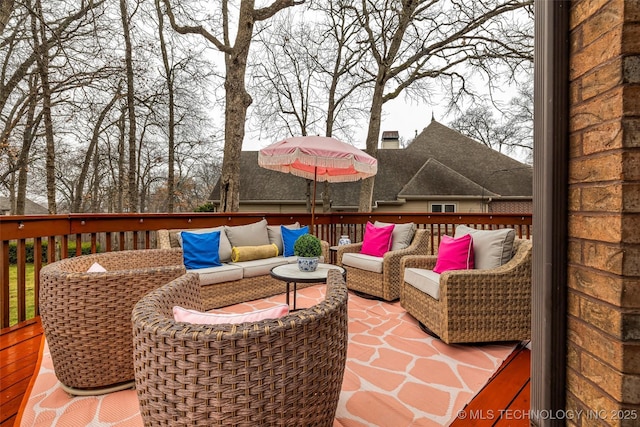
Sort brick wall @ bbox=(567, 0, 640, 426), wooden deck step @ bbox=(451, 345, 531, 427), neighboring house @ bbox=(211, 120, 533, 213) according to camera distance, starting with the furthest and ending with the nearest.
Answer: neighboring house @ bbox=(211, 120, 533, 213) → wooden deck step @ bbox=(451, 345, 531, 427) → brick wall @ bbox=(567, 0, 640, 426)

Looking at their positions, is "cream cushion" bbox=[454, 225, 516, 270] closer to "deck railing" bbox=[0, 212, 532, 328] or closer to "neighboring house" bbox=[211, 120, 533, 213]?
"deck railing" bbox=[0, 212, 532, 328]

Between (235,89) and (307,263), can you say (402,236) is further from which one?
(235,89)

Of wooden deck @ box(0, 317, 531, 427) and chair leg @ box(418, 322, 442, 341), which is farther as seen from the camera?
chair leg @ box(418, 322, 442, 341)

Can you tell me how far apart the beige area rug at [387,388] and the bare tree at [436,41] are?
5844 millimetres

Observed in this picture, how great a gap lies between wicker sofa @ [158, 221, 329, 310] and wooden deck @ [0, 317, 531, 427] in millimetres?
1398

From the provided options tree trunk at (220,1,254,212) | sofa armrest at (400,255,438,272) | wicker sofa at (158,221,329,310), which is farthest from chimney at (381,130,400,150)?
sofa armrest at (400,255,438,272)

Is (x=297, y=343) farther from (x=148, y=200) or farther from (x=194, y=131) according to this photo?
(x=148, y=200)

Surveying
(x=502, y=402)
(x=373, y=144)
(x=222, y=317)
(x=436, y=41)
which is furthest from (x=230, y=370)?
(x=436, y=41)

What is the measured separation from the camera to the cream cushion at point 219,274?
338 centimetres

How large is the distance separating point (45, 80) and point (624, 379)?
9153 mm

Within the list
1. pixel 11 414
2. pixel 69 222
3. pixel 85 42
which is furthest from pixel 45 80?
pixel 11 414

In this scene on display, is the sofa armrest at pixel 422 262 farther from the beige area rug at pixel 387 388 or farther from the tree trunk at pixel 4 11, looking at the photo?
the tree trunk at pixel 4 11

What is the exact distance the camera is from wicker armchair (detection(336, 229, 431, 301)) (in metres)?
3.74

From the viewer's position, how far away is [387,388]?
1998 millimetres
